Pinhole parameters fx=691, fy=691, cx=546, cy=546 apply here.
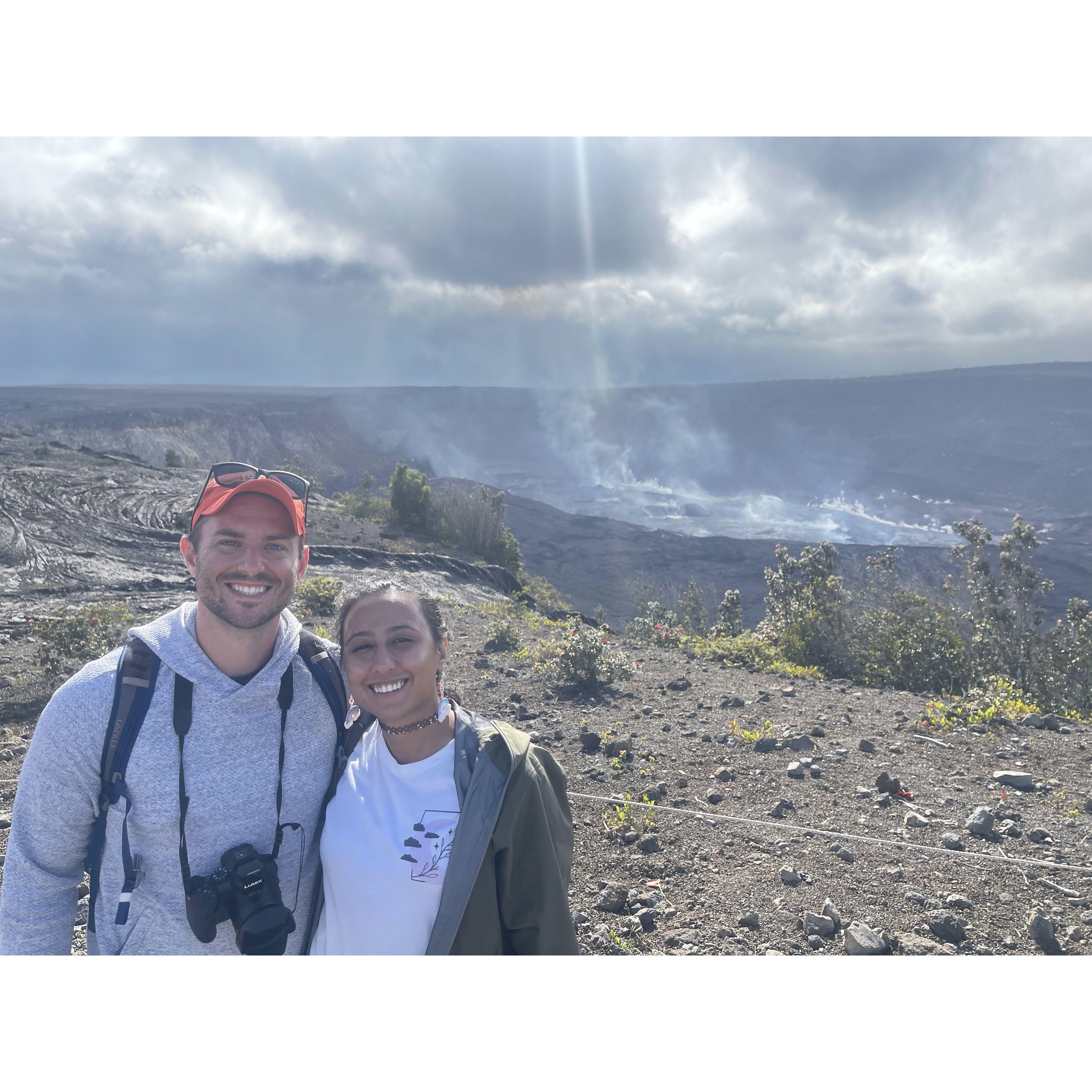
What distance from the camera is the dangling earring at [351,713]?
6.25 ft

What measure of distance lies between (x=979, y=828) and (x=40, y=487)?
21.3 m

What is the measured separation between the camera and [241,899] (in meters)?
1.63

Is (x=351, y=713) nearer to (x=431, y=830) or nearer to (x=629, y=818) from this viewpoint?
(x=431, y=830)

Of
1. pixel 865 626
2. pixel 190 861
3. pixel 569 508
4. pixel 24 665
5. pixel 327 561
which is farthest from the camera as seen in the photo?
pixel 569 508

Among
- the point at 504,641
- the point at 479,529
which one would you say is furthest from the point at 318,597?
the point at 479,529

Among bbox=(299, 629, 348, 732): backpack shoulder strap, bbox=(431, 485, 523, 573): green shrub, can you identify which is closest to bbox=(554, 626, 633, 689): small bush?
bbox=(299, 629, 348, 732): backpack shoulder strap

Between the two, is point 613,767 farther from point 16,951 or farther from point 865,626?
point 865,626

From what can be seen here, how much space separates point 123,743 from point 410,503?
78.2 ft

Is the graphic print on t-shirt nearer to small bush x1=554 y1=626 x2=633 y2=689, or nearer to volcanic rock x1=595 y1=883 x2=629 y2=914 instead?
volcanic rock x1=595 y1=883 x2=629 y2=914

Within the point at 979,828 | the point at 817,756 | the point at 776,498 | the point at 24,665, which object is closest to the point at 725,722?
the point at 817,756

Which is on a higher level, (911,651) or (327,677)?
(327,677)

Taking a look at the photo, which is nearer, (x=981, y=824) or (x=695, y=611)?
(x=981, y=824)

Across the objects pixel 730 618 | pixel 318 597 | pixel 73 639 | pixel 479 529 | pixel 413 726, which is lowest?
pixel 413 726

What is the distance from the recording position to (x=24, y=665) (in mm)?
7332
